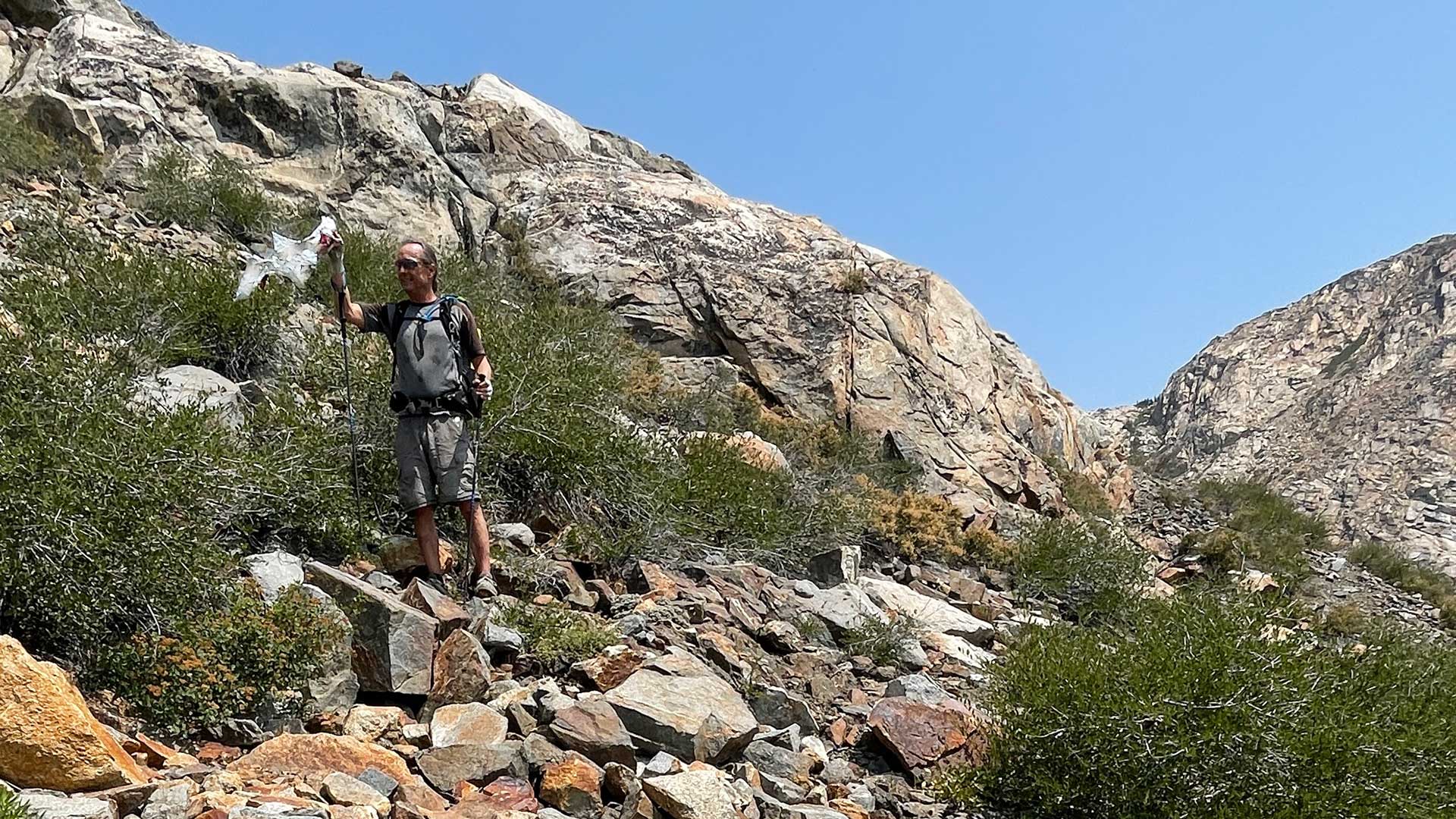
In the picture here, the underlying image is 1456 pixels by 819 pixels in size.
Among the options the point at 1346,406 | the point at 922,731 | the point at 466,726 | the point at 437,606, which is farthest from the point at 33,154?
the point at 1346,406

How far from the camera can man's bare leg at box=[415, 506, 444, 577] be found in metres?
5.07

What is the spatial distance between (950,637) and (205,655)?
16.8 ft

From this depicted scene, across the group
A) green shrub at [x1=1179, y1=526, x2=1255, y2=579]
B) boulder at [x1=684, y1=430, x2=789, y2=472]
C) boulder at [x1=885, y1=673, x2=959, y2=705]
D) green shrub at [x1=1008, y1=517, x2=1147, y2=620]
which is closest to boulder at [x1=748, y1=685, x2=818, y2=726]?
boulder at [x1=885, y1=673, x2=959, y2=705]

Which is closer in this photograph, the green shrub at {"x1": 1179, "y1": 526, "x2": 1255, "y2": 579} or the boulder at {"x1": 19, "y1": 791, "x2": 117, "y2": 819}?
the boulder at {"x1": 19, "y1": 791, "x2": 117, "y2": 819}

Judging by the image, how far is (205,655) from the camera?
359 cm

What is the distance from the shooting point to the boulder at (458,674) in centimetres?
393

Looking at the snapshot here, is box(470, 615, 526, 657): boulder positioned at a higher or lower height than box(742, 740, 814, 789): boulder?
higher

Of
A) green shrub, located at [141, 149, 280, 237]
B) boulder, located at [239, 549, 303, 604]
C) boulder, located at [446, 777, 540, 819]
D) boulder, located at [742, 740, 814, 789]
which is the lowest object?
boulder, located at [446, 777, 540, 819]

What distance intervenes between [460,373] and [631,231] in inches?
395

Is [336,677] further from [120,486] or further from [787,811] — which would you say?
[787,811]

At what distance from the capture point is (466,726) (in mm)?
3707

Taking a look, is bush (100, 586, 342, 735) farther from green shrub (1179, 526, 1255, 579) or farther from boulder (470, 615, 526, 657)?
green shrub (1179, 526, 1255, 579)

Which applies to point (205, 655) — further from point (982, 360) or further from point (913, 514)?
point (982, 360)

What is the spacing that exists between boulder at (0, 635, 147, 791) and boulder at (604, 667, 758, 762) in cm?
170
